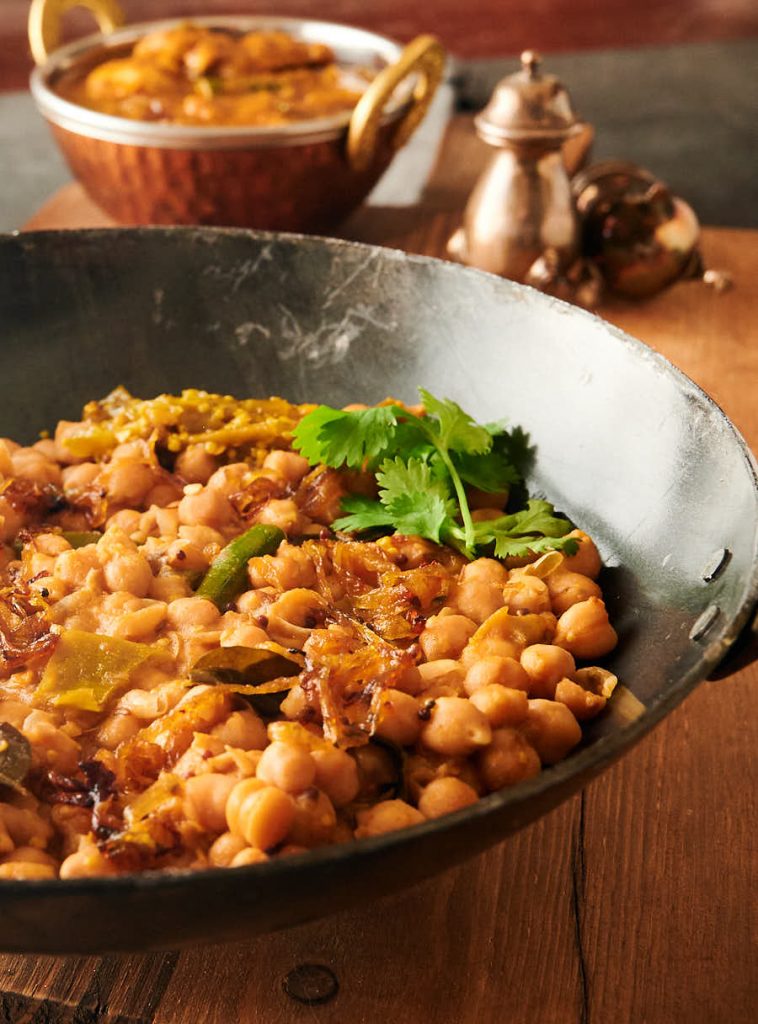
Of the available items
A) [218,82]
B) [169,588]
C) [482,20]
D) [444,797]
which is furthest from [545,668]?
[482,20]

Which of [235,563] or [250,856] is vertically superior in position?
[250,856]

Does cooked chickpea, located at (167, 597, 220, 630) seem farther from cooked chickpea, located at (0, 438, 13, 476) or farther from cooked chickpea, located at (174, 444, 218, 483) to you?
cooked chickpea, located at (0, 438, 13, 476)

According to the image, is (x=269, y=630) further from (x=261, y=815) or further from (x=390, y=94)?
(x=390, y=94)

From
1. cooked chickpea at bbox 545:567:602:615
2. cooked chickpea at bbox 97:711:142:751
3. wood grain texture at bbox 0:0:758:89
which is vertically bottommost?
wood grain texture at bbox 0:0:758:89

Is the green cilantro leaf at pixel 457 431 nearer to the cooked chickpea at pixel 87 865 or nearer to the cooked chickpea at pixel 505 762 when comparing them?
the cooked chickpea at pixel 505 762

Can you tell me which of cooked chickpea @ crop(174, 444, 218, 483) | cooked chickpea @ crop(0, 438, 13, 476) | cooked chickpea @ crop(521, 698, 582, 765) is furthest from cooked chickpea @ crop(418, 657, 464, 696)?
cooked chickpea @ crop(0, 438, 13, 476)
